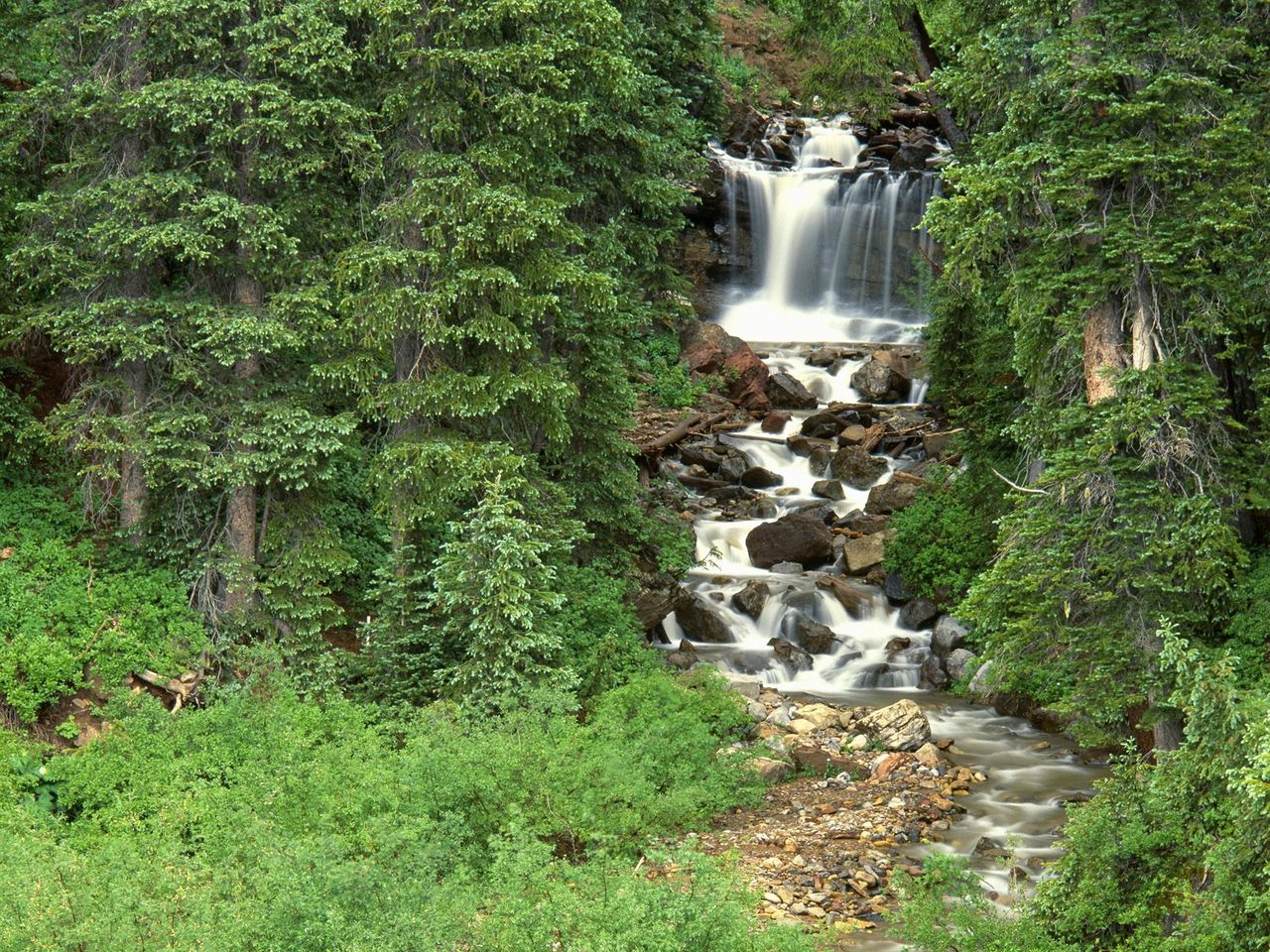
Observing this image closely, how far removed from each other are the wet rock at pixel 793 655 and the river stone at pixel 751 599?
894 mm

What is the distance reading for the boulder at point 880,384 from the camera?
86.8 feet

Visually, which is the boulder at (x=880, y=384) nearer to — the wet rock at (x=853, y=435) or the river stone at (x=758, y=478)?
the wet rock at (x=853, y=435)

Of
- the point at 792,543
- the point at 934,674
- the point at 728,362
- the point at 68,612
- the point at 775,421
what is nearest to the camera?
the point at 68,612

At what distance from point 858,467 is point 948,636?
567 centimetres

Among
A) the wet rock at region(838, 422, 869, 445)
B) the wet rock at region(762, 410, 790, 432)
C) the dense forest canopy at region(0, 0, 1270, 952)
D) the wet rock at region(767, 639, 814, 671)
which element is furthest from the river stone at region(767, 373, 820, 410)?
the dense forest canopy at region(0, 0, 1270, 952)

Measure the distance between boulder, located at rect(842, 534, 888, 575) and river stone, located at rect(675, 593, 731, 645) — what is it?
2.69m

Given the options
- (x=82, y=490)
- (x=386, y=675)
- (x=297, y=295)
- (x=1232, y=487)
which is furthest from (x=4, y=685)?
(x=1232, y=487)

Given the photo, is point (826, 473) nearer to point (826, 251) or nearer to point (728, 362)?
point (728, 362)

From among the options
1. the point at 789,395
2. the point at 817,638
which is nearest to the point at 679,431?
the point at 789,395

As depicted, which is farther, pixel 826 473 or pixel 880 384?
pixel 880 384

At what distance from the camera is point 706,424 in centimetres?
2520

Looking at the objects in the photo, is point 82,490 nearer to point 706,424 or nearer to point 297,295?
point 297,295

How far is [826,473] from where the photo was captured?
23812 mm

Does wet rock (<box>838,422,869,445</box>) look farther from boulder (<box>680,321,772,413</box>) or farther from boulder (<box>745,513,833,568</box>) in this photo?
boulder (<box>745,513,833,568</box>)
